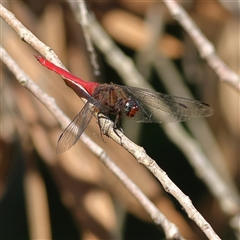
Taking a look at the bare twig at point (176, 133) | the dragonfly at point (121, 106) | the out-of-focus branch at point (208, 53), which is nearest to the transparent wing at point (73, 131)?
the dragonfly at point (121, 106)

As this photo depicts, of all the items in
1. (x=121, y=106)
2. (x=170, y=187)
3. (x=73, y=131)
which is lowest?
(x=170, y=187)

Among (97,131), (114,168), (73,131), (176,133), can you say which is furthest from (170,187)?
(176,133)

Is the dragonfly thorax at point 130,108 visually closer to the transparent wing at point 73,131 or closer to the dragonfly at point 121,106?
the dragonfly at point 121,106

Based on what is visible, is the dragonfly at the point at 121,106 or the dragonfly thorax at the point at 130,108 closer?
the dragonfly at the point at 121,106

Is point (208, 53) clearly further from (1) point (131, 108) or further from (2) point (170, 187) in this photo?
(2) point (170, 187)

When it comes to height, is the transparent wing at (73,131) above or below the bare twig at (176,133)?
below

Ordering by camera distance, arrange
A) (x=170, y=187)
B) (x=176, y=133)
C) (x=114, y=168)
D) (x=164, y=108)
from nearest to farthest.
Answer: (x=170, y=187), (x=114, y=168), (x=164, y=108), (x=176, y=133)

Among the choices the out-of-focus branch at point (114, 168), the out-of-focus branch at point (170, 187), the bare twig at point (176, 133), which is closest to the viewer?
the out-of-focus branch at point (170, 187)

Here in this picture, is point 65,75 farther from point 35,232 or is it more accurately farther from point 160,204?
point 160,204
